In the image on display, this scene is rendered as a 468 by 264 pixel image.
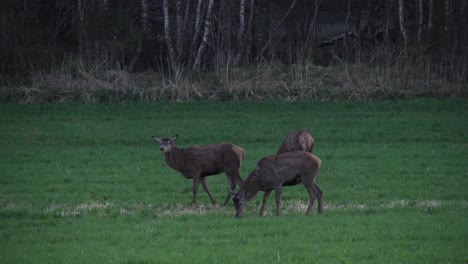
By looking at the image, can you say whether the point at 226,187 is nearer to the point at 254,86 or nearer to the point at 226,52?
the point at 254,86

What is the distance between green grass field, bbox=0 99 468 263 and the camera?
11.0 meters

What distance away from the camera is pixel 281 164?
45.6ft

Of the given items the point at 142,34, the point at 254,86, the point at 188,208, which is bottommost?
the point at 188,208

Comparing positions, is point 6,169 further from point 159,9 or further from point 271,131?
point 159,9

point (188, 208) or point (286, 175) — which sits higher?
point (286, 175)

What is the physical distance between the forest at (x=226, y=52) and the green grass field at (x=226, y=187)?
5.51ft

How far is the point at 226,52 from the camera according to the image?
3425cm

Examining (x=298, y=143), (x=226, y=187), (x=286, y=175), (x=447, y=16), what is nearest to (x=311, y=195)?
(x=286, y=175)

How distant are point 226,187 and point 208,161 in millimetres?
1230

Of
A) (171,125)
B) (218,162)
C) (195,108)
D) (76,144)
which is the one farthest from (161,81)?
(218,162)

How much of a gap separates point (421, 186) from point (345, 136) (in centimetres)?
711

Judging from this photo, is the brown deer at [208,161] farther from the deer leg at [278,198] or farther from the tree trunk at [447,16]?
the tree trunk at [447,16]

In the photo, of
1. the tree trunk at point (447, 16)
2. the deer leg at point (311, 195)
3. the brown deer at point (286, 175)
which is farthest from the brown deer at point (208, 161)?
the tree trunk at point (447, 16)

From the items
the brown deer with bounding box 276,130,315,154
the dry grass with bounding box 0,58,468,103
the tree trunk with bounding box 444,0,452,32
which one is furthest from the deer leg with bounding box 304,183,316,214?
the tree trunk with bounding box 444,0,452,32
